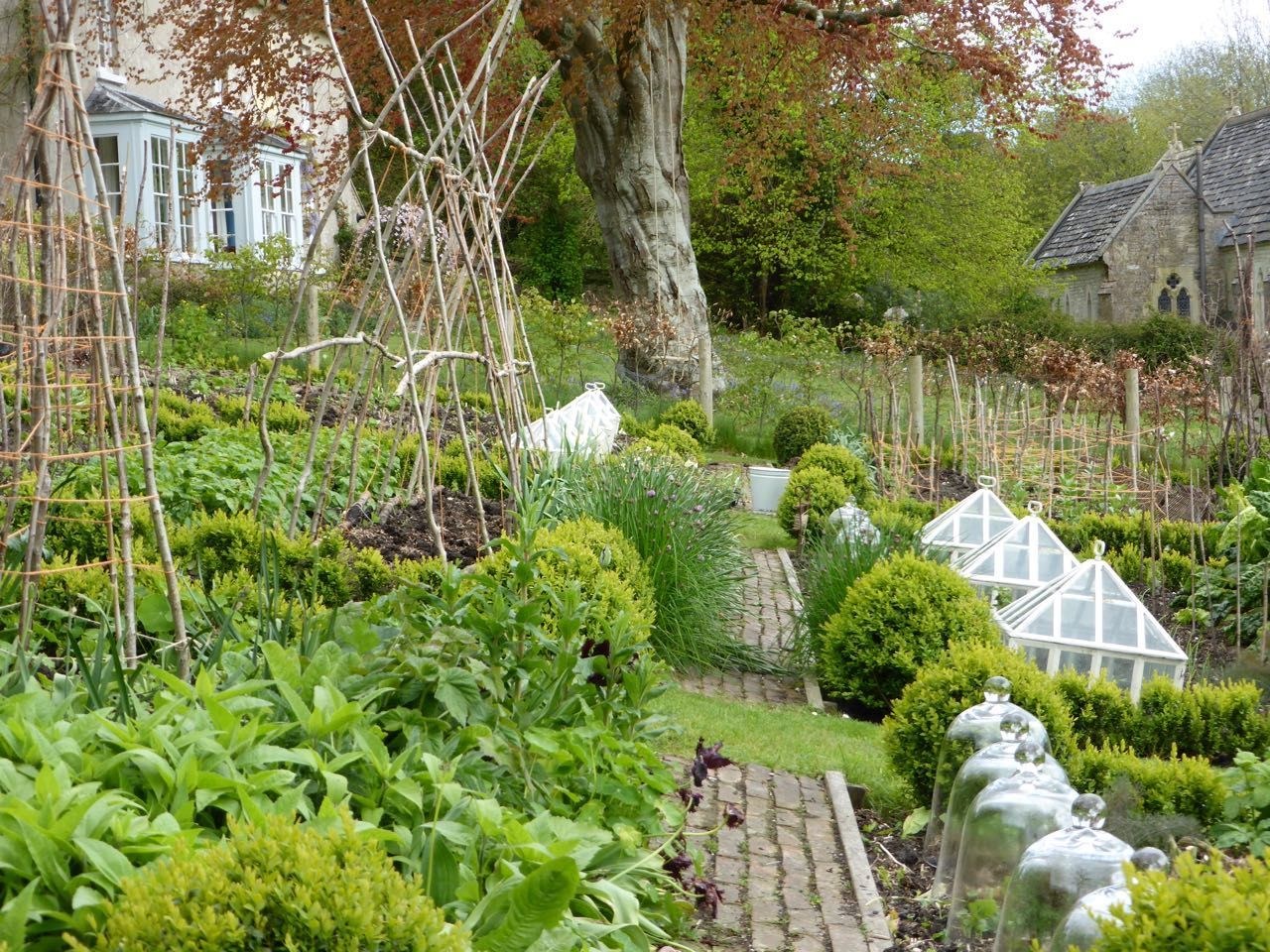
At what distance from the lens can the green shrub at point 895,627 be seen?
21.8ft

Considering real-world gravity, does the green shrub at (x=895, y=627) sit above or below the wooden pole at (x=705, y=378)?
below

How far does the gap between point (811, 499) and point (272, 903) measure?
862 centimetres

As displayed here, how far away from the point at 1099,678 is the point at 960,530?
2766 mm

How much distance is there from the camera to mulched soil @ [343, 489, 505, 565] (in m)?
6.38

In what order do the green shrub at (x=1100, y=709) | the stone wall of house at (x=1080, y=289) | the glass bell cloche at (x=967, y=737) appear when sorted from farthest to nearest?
1. the stone wall of house at (x=1080, y=289)
2. the green shrub at (x=1100, y=709)
3. the glass bell cloche at (x=967, y=737)

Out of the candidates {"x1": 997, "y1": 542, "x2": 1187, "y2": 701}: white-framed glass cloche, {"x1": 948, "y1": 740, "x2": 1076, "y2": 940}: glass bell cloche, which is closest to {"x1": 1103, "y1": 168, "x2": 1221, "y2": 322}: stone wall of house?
{"x1": 997, "y1": 542, "x2": 1187, "y2": 701}: white-framed glass cloche

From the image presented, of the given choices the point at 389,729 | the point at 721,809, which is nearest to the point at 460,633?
the point at 389,729

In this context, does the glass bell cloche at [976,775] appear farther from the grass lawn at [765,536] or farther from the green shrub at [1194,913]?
the grass lawn at [765,536]

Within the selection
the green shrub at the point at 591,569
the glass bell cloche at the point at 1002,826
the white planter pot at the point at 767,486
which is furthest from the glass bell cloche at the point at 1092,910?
the white planter pot at the point at 767,486

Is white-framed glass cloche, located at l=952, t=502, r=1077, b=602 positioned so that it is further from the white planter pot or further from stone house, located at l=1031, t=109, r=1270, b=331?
stone house, located at l=1031, t=109, r=1270, b=331

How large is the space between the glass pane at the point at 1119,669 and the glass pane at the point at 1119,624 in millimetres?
87

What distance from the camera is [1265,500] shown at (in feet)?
Result: 26.5

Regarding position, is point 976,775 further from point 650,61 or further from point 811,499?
point 650,61

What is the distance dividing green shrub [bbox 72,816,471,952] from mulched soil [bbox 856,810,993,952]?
6.44 ft
